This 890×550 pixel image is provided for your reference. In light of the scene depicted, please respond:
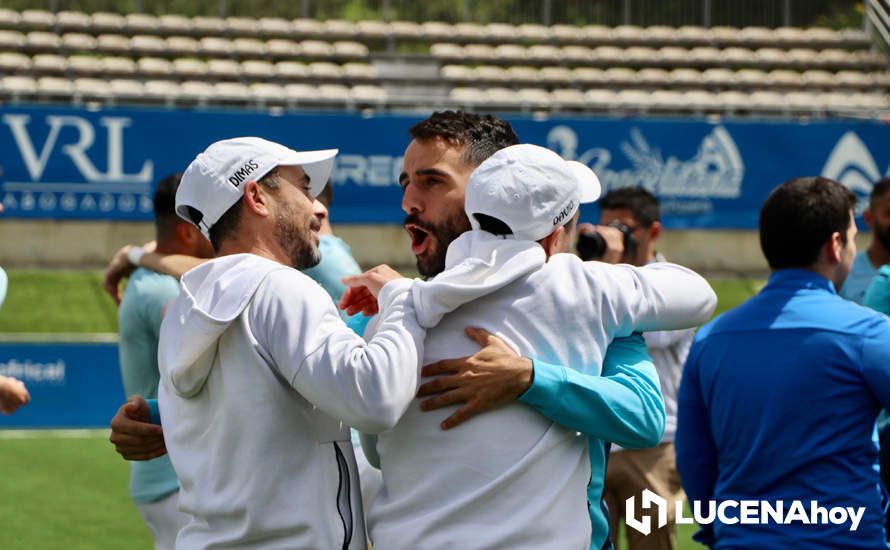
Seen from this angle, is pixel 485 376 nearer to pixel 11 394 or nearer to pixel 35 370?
pixel 11 394

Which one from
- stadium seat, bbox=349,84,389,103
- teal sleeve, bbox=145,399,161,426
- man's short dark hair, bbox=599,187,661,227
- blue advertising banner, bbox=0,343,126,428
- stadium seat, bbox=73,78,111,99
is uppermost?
teal sleeve, bbox=145,399,161,426

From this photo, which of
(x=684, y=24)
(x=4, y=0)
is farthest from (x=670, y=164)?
(x=4, y=0)

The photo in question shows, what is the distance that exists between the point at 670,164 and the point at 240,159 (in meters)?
12.6

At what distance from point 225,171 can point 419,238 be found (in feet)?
1.56

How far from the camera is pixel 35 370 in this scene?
11.0 meters

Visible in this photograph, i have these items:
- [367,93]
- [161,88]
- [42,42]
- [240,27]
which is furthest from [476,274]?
[240,27]

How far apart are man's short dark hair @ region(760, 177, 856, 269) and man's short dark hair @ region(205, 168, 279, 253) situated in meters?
1.37

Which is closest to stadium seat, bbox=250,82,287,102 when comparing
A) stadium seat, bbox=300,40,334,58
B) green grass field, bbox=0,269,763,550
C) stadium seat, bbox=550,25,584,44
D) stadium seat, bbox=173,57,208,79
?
stadium seat, bbox=173,57,208,79

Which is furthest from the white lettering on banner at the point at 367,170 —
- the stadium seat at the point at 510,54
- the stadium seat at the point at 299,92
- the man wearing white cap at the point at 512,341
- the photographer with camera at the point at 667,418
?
the man wearing white cap at the point at 512,341

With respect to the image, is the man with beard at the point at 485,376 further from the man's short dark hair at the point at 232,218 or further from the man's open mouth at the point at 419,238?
the man's short dark hair at the point at 232,218

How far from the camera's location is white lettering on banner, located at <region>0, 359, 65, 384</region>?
1093cm

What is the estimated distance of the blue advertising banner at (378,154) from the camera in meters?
13.8

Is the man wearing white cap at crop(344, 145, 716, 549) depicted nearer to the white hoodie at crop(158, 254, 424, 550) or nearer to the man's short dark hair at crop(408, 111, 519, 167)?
the white hoodie at crop(158, 254, 424, 550)

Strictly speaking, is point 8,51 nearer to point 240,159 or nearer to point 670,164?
point 670,164
